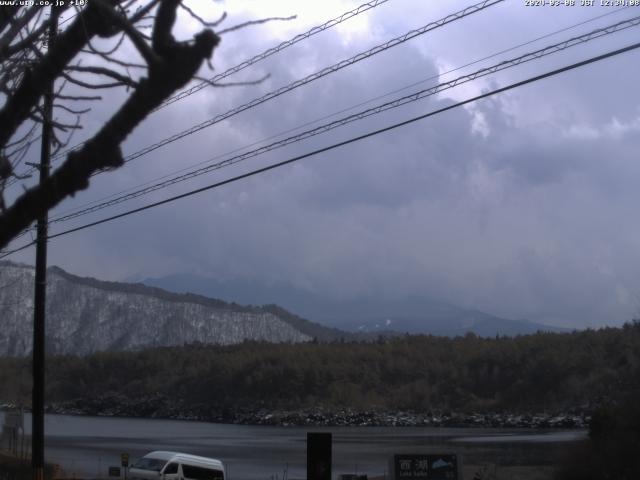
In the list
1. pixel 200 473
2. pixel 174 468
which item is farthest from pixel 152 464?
pixel 200 473

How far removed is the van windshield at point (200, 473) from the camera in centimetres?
2892

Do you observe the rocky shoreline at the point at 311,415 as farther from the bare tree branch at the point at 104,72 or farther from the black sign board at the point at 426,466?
the bare tree branch at the point at 104,72

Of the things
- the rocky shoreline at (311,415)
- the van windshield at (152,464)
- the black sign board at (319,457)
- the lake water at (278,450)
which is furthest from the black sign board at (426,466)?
the rocky shoreline at (311,415)

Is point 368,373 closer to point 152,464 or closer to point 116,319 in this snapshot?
point 152,464

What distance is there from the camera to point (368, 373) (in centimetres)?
11100

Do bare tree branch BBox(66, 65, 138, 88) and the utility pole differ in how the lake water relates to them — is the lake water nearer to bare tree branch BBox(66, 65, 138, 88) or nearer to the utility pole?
the utility pole

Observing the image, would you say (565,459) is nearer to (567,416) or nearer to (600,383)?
(567,416)

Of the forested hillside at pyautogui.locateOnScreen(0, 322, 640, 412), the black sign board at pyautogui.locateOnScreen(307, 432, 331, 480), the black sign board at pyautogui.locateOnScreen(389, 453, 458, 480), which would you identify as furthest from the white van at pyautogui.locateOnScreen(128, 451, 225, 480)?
the forested hillside at pyautogui.locateOnScreen(0, 322, 640, 412)

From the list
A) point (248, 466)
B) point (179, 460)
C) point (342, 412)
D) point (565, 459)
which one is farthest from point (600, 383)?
point (179, 460)

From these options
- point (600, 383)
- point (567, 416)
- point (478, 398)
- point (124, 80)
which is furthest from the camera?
point (478, 398)

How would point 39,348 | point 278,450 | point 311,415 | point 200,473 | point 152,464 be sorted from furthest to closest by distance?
point 311,415 < point 278,450 < point 200,473 < point 152,464 < point 39,348

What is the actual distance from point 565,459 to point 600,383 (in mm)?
53282

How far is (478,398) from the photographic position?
94500 mm

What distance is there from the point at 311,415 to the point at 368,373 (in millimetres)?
18534
